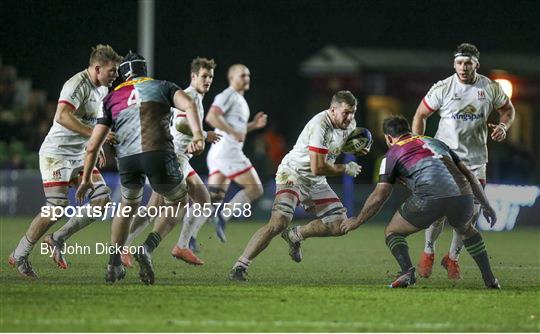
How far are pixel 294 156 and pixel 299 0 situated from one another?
18072 millimetres

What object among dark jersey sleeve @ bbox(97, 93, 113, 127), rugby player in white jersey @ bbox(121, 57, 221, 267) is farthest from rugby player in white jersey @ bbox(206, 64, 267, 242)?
dark jersey sleeve @ bbox(97, 93, 113, 127)

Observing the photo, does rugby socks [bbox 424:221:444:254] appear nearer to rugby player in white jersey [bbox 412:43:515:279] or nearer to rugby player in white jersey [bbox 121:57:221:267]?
rugby player in white jersey [bbox 412:43:515:279]

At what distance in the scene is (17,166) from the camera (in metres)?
22.7

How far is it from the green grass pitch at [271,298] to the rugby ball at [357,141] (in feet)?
4.05

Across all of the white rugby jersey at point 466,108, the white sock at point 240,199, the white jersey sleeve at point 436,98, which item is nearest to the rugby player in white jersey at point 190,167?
the white sock at point 240,199

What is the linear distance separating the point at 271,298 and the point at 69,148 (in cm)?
306

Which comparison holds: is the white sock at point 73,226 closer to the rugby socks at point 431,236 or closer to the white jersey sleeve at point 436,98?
the rugby socks at point 431,236

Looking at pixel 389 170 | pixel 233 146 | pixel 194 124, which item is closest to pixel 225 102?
pixel 233 146

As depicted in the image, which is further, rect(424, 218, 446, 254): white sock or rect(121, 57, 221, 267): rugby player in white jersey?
rect(121, 57, 221, 267): rugby player in white jersey

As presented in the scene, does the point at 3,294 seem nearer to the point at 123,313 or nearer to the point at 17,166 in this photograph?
the point at 123,313

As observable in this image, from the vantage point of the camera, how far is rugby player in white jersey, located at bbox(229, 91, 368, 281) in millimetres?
11469

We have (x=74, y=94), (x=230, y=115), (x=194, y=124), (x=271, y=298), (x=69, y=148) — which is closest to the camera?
(x=271, y=298)

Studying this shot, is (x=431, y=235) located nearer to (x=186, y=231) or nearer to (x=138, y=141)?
(x=186, y=231)

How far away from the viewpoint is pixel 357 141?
38.9ft
